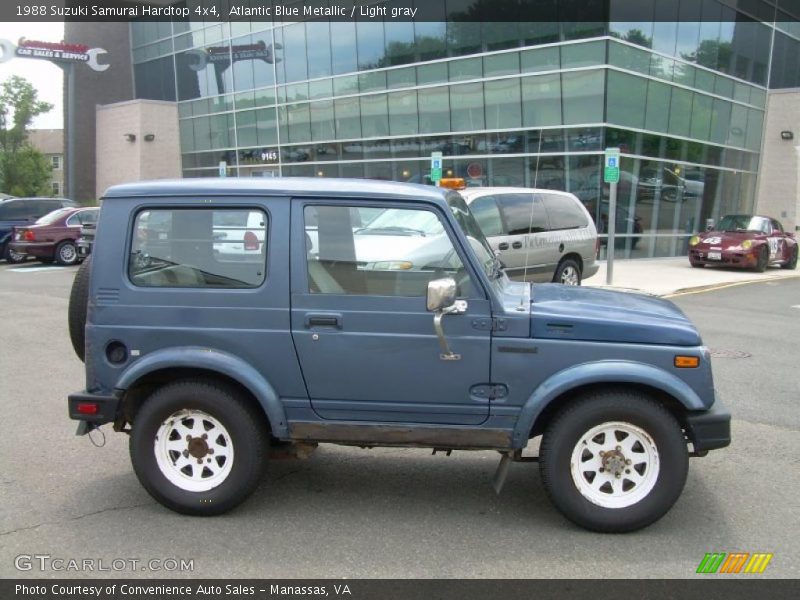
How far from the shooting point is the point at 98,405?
4.05 meters

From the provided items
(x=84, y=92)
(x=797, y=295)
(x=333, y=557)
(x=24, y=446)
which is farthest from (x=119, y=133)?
(x=333, y=557)

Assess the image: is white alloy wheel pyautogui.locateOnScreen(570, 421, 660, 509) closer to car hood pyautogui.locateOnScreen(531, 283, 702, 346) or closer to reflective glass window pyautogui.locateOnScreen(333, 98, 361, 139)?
car hood pyautogui.locateOnScreen(531, 283, 702, 346)

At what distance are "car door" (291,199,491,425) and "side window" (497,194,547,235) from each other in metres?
7.53

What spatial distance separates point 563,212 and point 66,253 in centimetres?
1420

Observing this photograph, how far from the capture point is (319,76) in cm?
2928

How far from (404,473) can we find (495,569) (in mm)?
1414

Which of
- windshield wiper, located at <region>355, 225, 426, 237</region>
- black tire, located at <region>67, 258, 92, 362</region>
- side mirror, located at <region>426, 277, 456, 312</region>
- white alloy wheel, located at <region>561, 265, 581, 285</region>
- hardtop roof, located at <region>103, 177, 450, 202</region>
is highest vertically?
hardtop roof, located at <region>103, 177, 450, 202</region>

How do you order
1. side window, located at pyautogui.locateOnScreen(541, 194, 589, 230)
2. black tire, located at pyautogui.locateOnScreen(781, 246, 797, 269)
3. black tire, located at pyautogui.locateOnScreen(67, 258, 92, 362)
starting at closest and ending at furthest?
1. black tire, located at pyautogui.locateOnScreen(67, 258, 92, 362)
2. side window, located at pyautogui.locateOnScreen(541, 194, 589, 230)
3. black tire, located at pyautogui.locateOnScreen(781, 246, 797, 269)

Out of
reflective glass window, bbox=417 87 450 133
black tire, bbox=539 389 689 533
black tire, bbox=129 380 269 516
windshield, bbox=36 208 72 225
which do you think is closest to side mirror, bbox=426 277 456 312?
black tire, bbox=539 389 689 533

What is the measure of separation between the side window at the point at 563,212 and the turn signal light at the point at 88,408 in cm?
931

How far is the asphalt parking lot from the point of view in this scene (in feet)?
11.7

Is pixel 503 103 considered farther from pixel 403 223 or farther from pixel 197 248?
pixel 197 248

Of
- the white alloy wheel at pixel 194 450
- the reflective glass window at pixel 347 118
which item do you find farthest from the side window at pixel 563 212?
the reflective glass window at pixel 347 118

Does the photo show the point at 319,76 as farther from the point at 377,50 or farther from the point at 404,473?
the point at 404,473
